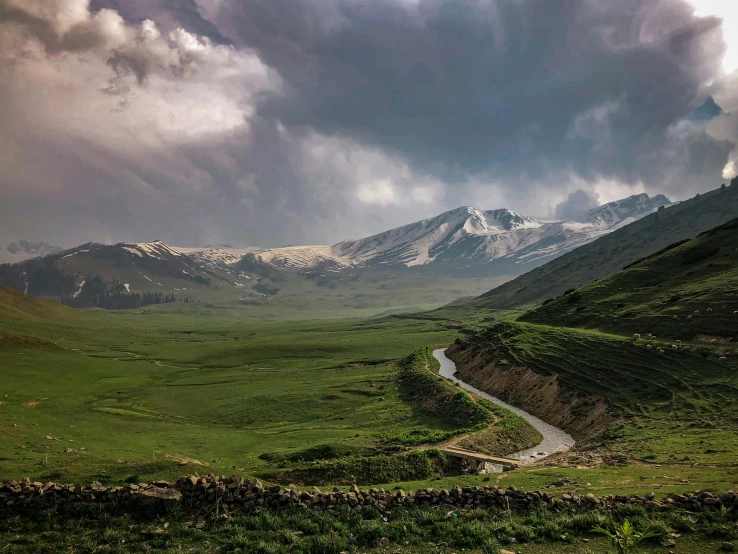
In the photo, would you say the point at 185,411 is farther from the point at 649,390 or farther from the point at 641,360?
the point at 641,360

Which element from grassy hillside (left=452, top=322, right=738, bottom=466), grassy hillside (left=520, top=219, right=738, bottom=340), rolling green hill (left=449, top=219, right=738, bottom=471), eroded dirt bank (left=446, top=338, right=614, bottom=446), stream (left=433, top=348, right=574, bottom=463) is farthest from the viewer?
grassy hillside (left=520, top=219, right=738, bottom=340)

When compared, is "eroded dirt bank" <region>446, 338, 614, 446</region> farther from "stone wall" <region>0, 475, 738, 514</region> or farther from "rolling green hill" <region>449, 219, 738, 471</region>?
"stone wall" <region>0, 475, 738, 514</region>

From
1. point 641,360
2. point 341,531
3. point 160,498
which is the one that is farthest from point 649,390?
point 160,498

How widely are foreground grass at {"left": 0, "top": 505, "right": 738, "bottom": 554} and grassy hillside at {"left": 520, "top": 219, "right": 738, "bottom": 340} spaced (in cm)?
4538

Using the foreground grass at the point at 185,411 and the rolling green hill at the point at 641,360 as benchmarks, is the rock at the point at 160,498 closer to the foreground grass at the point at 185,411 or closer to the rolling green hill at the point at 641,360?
the foreground grass at the point at 185,411

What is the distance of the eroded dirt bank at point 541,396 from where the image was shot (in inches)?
1916

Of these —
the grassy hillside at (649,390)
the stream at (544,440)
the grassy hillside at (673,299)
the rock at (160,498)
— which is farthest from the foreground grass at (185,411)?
the grassy hillside at (673,299)

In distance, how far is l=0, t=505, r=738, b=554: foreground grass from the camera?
1561 cm

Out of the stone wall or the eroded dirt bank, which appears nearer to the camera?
the stone wall

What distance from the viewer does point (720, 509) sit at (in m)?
17.3

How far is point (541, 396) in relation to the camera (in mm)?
60250

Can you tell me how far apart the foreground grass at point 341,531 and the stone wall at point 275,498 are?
0.64 m

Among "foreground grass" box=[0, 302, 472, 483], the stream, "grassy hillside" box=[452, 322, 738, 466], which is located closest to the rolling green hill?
"grassy hillside" box=[452, 322, 738, 466]

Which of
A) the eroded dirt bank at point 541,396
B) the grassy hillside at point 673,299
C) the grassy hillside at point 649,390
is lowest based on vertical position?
the eroded dirt bank at point 541,396
